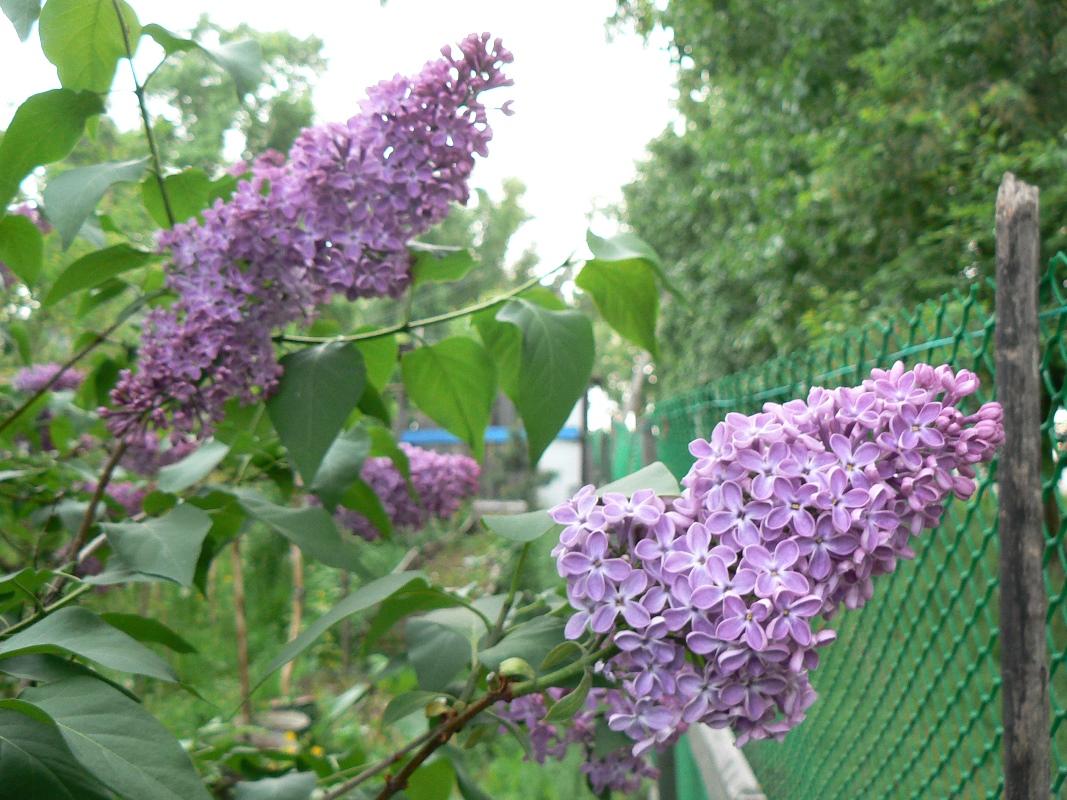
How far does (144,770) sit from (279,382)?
1.39 feet

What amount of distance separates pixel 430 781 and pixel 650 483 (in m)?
0.50

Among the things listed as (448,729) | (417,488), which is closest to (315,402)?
(448,729)

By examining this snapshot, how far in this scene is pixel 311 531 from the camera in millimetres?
764

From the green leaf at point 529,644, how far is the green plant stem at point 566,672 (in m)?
0.03

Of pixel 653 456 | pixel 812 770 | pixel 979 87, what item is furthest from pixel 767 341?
pixel 812 770

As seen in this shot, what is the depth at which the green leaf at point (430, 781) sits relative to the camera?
2.99ft

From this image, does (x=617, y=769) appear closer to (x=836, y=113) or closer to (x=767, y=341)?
(x=836, y=113)

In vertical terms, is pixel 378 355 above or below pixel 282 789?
above

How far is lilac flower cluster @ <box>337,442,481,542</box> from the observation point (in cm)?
137

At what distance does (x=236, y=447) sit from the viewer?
967mm

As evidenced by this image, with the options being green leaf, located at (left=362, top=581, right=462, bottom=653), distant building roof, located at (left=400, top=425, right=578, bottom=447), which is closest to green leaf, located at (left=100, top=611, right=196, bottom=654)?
green leaf, located at (left=362, top=581, right=462, bottom=653)

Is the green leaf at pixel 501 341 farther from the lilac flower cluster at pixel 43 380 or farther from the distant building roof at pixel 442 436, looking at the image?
the distant building roof at pixel 442 436

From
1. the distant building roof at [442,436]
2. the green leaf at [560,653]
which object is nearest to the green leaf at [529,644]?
the green leaf at [560,653]

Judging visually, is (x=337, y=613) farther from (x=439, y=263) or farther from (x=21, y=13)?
(x=21, y=13)
